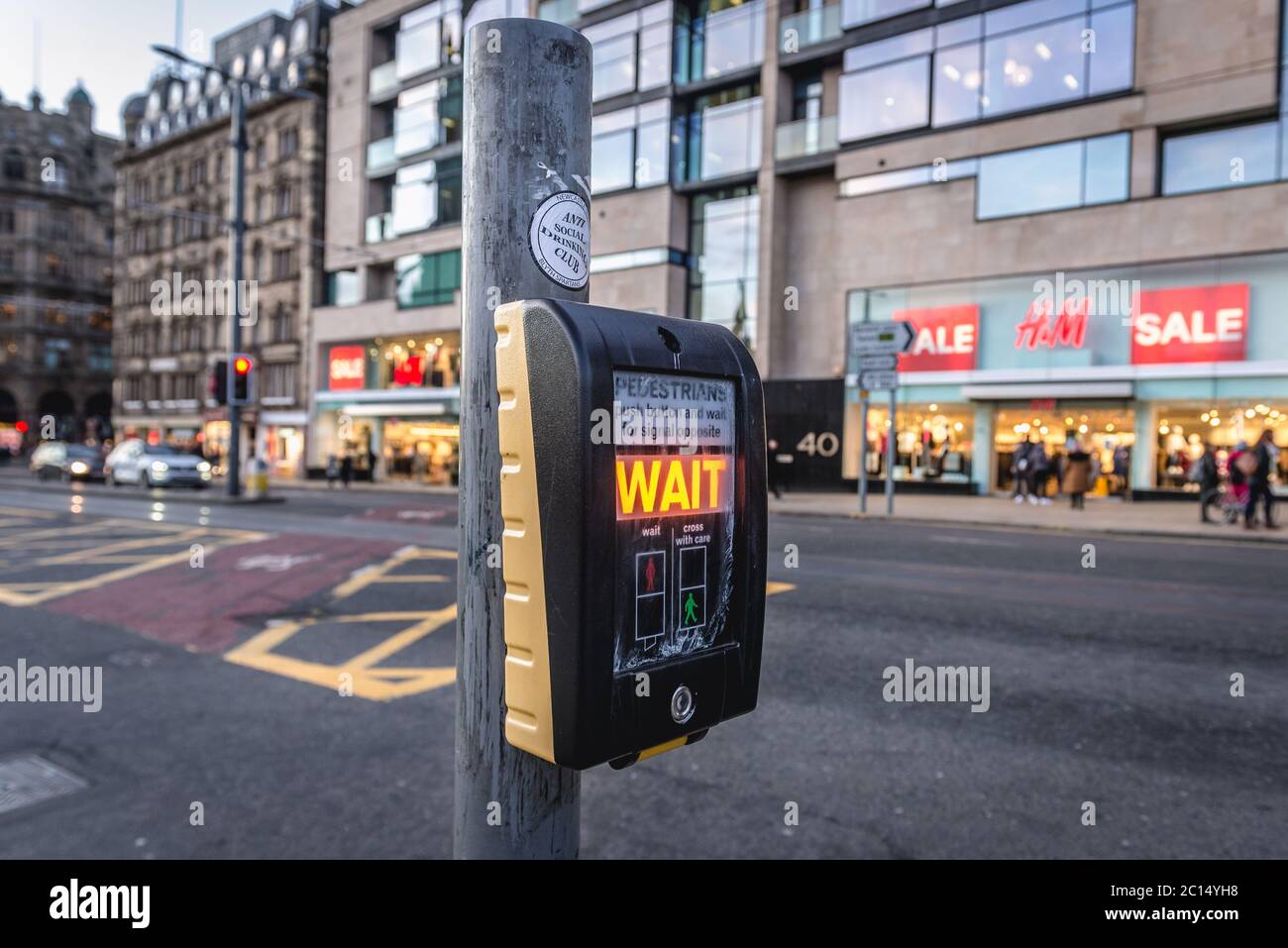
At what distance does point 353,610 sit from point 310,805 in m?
4.17

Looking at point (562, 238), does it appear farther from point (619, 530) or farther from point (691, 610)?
point (691, 610)

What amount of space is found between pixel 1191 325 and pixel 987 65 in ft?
29.3

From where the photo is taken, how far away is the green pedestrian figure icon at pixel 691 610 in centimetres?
135

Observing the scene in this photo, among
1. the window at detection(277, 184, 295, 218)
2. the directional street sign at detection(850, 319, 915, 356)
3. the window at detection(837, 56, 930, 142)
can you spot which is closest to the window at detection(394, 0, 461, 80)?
the window at detection(277, 184, 295, 218)

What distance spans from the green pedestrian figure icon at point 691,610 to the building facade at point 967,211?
23971 mm

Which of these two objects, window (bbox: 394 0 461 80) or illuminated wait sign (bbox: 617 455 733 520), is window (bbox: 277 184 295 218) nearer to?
window (bbox: 394 0 461 80)

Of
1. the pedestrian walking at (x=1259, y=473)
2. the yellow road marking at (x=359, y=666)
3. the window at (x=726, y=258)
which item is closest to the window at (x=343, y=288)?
the window at (x=726, y=258)

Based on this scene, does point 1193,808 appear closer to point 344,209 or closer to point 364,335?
point 364,335

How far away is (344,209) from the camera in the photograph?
3925 cm

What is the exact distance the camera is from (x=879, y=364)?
1850 cm

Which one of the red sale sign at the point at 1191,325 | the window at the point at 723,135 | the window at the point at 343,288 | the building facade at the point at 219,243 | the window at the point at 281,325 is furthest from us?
the window at the point at 281,325

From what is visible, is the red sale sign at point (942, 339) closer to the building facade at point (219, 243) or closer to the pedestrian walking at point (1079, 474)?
the pedestrian walking at point (1079, 474)

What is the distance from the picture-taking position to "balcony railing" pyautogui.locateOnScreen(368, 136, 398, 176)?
37.8 meters

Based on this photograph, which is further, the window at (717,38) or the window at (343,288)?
the window at (343,288)
